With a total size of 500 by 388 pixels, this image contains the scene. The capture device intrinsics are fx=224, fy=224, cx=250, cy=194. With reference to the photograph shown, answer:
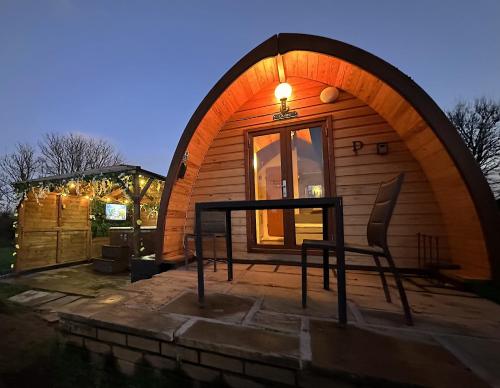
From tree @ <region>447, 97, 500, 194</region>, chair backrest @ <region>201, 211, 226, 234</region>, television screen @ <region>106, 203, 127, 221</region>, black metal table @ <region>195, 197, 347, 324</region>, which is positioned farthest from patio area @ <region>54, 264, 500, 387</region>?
tree @ <region>447, 97, 500, 194</region>

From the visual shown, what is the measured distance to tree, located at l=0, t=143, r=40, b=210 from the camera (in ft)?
46.9

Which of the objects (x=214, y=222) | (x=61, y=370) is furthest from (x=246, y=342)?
(x=214, y=222)

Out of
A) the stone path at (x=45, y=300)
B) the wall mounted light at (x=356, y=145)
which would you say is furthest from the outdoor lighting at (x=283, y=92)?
the stone path at (x=45, y=300)

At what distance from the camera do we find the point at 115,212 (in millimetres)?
10047

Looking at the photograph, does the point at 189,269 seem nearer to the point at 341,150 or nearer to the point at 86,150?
the point at 341,150

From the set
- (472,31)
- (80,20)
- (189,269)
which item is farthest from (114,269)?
(472,31)

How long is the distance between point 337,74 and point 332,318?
316cm

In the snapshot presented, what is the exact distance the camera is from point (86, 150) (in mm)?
15812

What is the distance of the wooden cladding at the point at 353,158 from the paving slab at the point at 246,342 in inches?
91.8

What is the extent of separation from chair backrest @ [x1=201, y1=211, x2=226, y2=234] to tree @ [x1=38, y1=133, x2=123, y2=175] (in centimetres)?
1553

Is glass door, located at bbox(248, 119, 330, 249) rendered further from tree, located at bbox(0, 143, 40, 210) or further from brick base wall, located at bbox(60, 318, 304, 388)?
tree, located at bbox(0, 143, 40, 210)

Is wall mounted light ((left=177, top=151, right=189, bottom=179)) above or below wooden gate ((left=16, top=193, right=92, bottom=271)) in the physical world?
above

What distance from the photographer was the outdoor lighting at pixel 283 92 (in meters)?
3.66

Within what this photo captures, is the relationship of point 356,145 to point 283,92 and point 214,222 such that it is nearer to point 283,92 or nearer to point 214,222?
point 283,92
